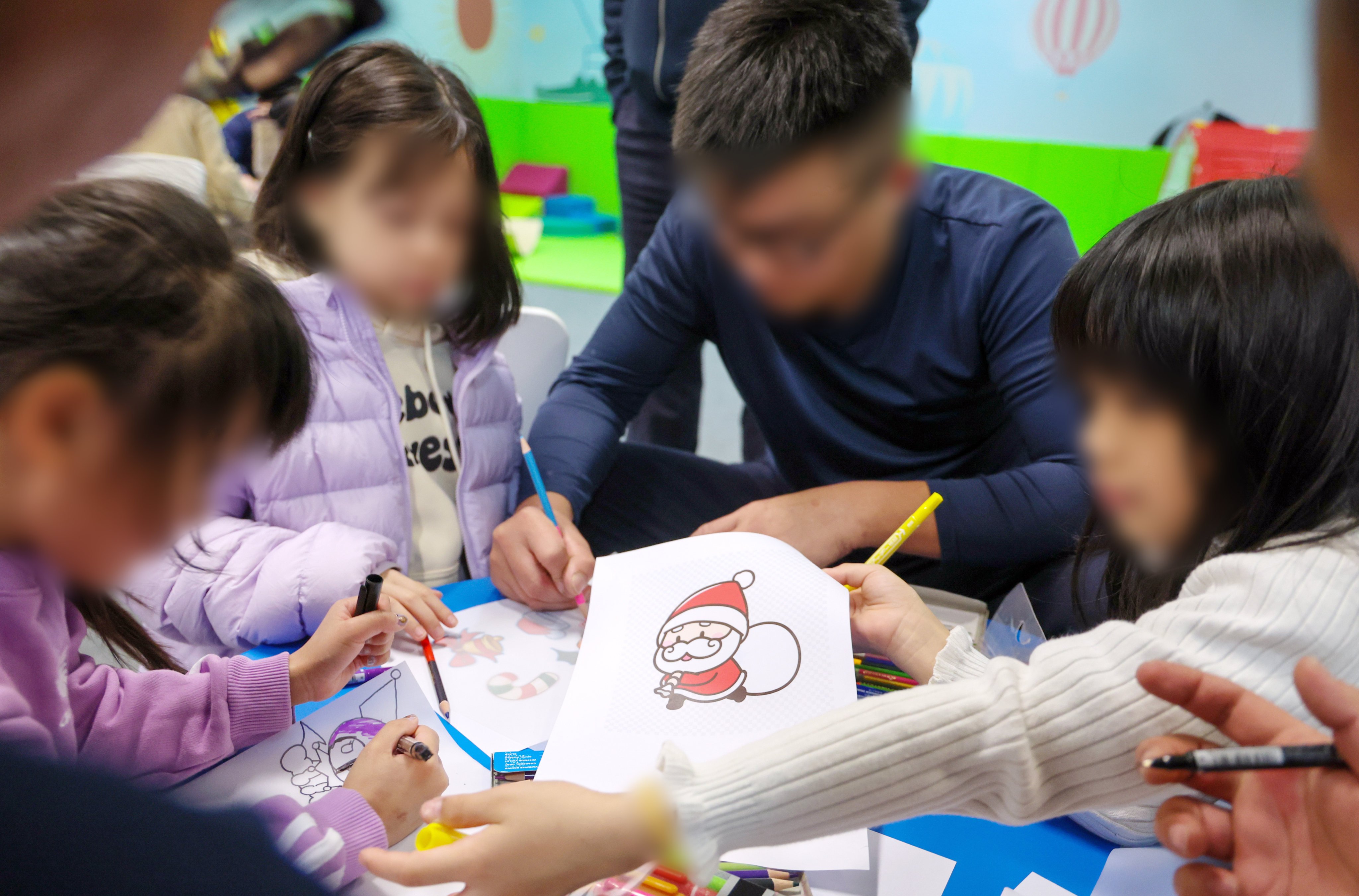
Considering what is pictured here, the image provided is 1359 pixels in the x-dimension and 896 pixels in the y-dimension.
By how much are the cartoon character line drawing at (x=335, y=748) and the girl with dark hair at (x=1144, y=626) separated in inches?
5.5

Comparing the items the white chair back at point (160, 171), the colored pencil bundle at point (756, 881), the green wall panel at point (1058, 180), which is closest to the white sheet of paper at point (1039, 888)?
the colored pencil bundle at point (756, 881)

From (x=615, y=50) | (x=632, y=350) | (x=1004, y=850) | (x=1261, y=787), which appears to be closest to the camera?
(x=1261, y=787)

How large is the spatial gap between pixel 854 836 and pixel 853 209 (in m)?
0.43

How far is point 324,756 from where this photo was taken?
508 millimetres

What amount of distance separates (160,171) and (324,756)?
335 mm

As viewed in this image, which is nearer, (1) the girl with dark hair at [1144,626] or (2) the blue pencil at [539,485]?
(1) the girl with dark hair at [1144,626]

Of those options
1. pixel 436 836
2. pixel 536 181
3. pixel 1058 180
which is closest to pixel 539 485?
pixel 436 836

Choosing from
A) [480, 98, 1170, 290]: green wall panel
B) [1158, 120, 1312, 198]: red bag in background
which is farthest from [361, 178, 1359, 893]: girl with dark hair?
[1158, 120, 1312, 198]: red bag in background

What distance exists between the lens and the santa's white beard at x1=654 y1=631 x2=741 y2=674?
53 cm

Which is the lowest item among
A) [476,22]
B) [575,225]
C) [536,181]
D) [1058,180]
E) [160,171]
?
[575,225]

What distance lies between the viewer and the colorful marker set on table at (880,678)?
0.55 meters

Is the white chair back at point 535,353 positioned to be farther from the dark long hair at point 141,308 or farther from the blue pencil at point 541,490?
the dark long hair at point 141,308

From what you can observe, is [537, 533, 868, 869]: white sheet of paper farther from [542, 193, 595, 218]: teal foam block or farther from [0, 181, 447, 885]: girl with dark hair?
[542, 193, 595, 218]: teal foam block

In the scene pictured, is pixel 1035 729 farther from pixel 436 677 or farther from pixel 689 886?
pixel 436 677
